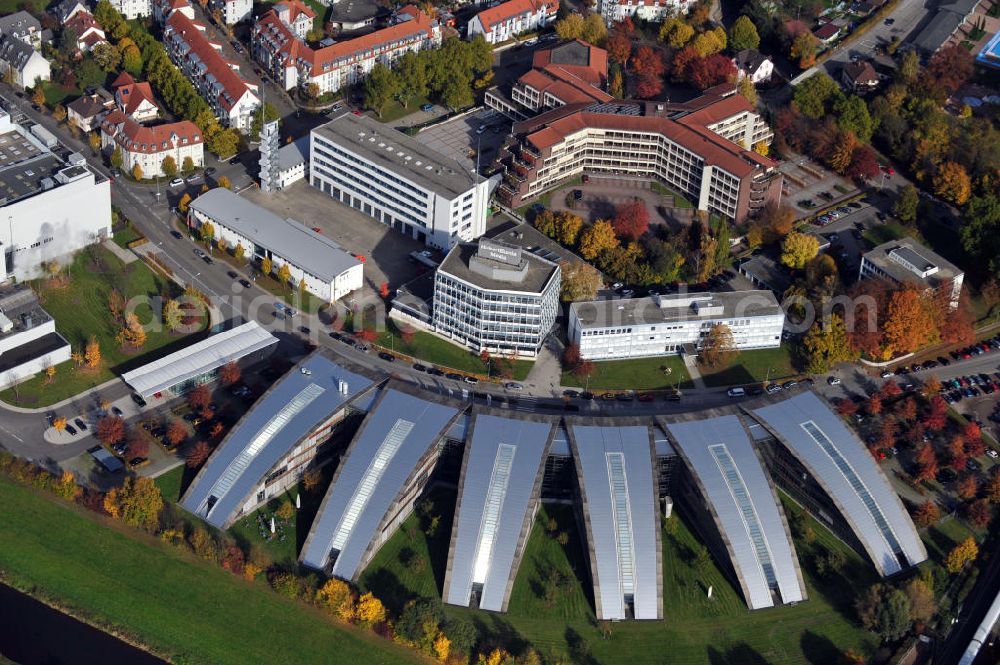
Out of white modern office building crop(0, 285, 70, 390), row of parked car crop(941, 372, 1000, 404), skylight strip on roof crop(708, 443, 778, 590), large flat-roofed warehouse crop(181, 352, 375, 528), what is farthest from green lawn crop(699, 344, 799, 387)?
white modern office building crop(0, 285, 70, 390)

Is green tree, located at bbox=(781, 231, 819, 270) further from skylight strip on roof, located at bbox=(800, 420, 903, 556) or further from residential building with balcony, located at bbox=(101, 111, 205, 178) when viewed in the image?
residential building with balcony, located at bbox=(101, 111, 205, 178)

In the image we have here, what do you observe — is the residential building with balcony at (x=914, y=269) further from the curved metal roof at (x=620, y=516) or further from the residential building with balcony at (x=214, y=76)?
the residential building with balcony at (x=214, y=76)

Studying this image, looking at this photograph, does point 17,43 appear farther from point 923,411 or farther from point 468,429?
point 923,411

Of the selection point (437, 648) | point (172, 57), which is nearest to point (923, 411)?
point (437, 648)

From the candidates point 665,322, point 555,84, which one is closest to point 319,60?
point 555,84

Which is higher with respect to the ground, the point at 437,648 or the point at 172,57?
the point at 172,57

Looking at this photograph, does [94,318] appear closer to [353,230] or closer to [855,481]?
[353,230]

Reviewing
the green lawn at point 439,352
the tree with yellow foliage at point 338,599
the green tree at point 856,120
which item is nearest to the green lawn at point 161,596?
the tree with yellow foliage at point 338,599
